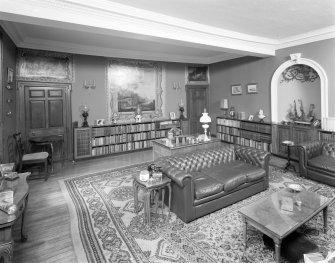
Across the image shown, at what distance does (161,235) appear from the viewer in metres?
2.86

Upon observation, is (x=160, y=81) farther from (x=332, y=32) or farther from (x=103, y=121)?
(x=332, y=32)

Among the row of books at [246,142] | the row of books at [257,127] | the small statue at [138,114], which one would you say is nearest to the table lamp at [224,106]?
the row of books at [246,142]

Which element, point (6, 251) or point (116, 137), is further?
point (116, 137)

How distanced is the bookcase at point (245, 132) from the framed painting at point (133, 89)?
2.62 meters

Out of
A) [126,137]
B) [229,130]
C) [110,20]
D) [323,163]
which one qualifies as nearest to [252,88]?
[229,130]

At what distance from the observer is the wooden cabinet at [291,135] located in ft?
18.3

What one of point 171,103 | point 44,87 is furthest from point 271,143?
point 44,87

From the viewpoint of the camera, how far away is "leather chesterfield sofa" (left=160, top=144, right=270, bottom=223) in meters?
3.14

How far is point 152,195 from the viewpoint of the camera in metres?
3.53

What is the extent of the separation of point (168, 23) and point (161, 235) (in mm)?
3916

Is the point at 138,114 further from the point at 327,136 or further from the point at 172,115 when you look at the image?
the point at 327,136

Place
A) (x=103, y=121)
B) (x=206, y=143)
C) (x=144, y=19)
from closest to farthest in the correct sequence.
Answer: (x=144, y=19) < (x=206, y=143) < (x=103, y=121)

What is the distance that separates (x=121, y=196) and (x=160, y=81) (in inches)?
211

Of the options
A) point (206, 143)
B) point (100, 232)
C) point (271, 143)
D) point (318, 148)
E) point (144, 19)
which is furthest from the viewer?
point (271, 143)
